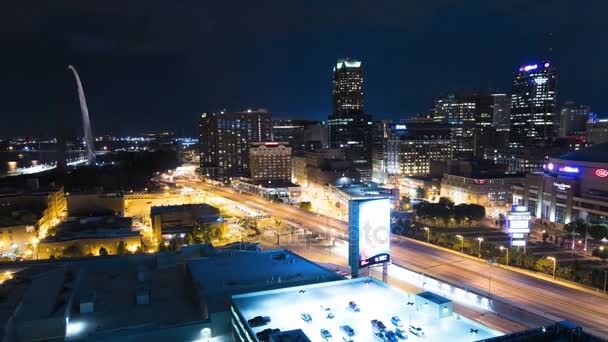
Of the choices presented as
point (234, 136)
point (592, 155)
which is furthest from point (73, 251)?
point (234, 136)

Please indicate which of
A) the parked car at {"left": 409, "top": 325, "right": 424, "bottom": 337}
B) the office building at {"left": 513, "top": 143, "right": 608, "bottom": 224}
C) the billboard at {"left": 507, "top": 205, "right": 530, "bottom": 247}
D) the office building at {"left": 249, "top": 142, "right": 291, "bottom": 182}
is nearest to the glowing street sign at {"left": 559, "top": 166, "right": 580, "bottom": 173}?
the office building at {"left": 513, "top": 143, "right": 608, "bottom": 224}

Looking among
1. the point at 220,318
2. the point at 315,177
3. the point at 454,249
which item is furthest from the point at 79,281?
the point at 315,177

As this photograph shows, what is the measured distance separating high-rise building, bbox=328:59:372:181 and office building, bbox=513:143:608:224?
75793 millimetres

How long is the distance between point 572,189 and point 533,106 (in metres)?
120

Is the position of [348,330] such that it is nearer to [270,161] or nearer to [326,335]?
[326,335]

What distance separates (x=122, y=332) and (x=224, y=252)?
13.9 meters

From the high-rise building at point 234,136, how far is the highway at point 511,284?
84058 mm

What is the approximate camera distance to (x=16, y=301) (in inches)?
864

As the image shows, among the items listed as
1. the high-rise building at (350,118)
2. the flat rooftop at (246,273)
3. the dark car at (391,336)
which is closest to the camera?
the dark car at (391,336)

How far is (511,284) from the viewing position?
3375 centimetres

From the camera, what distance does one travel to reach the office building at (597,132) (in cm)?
16044

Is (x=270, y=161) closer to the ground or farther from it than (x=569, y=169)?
closer to the ground

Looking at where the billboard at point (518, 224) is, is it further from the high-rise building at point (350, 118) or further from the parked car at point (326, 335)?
the high-rise building at point (350, 118)

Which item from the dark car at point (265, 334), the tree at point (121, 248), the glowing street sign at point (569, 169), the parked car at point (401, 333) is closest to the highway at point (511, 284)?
the parked car at point (401, 333)
